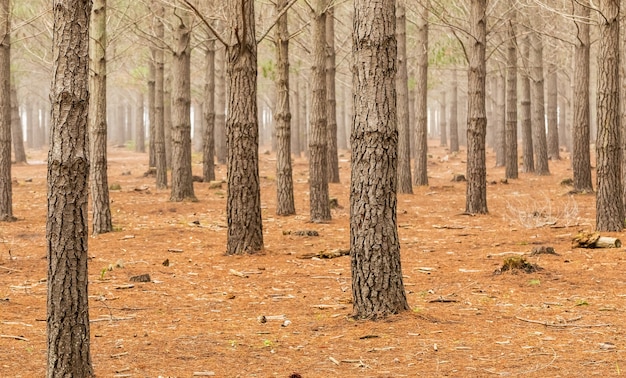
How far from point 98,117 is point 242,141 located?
366cm

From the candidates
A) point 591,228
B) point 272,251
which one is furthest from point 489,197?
point 272,251

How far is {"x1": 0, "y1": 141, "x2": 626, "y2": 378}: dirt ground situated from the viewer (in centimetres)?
547

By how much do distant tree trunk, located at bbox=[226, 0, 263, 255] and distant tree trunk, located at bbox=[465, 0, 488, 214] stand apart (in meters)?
5.94

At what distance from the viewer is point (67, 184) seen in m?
4.66

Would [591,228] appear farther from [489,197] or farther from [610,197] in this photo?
[489,197]

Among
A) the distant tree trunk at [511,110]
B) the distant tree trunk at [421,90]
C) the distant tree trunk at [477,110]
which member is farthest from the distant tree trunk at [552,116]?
the distant tree trunk at [477,110]

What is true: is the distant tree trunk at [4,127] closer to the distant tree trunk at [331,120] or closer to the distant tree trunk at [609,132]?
the distant tree trunk at [331,120]

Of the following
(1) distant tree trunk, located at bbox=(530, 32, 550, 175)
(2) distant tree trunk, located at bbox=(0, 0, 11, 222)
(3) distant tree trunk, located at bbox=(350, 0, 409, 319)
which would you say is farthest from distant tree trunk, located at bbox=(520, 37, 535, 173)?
(3) distant tree trunk, located at bbox=(350, 0, 409, 319)

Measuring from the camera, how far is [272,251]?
35.5 feet

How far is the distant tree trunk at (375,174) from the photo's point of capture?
6.65 metres

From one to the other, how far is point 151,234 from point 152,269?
3073 millimetres

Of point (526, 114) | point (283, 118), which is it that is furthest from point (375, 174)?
point (526, 114)

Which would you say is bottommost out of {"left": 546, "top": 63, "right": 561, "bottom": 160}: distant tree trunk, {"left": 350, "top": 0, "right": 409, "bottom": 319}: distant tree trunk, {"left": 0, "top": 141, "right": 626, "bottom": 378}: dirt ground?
{"left": 0, "top": 141, "right": 626, "bottom": 378}: dirt ground

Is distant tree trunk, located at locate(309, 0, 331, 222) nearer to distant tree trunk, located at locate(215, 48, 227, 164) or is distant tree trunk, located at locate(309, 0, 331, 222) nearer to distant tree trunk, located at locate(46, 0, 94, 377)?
distant tree trunk, located at locate(46, 0, 94, 377)
